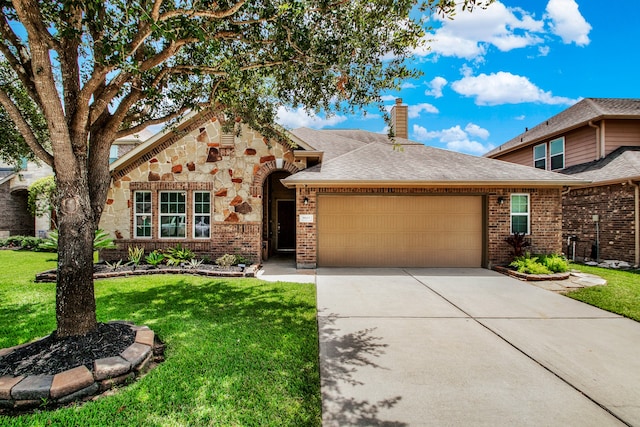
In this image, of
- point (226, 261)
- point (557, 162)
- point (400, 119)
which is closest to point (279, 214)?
point (226, 261)

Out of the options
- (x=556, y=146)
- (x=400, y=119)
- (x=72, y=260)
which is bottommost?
(x=72, y=260)

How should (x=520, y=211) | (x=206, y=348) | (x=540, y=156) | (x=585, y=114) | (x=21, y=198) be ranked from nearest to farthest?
(x=206, y=348) → (x=520, y=211) → (x=585, y=114) → (x=540, y=156) → (x=21, y=198)

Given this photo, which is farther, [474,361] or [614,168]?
[614,168]

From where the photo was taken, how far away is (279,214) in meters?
13.6

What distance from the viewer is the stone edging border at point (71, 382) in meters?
2.86

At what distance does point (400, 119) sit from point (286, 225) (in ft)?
24.5

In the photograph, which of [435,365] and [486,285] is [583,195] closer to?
[486,285]

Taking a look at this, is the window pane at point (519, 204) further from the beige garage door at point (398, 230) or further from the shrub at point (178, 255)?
the shrub at point (178, 255)

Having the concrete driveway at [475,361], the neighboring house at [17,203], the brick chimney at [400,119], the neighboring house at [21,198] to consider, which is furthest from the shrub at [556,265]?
the neighboring house at [17,203]

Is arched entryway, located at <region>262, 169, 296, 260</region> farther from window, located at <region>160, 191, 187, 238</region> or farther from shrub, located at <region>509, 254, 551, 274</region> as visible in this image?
shrub, located at <region>509, 254, 551, 274</region>

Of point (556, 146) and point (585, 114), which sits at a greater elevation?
point (585, 114)

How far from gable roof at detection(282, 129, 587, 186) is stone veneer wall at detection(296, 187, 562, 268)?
0.52 metres

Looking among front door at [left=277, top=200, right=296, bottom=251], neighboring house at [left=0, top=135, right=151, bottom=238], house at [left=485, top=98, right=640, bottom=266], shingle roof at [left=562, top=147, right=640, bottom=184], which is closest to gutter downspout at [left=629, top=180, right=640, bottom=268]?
house at [left=485, top=98, right=640, bottom=266]

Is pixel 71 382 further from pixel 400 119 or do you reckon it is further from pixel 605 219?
pixel 400 119
